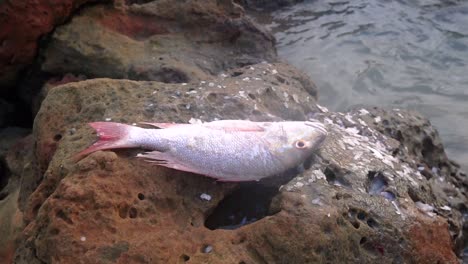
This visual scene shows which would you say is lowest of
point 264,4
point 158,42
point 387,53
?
point 264,4

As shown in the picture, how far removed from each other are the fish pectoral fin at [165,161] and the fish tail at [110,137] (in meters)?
0.15

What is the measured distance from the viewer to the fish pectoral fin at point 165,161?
11.5 feet

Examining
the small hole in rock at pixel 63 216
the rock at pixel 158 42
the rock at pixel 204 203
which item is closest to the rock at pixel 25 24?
the rock at pixel 158 42

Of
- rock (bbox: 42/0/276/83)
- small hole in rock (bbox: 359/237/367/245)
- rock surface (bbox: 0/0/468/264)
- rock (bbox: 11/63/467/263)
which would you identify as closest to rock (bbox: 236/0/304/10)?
rock (bbox: 42/0/276/83)

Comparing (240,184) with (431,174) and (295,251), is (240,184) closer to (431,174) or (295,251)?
(295,251)

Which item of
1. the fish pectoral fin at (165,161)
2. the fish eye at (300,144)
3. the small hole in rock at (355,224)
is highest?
the fish eye at (300,144)

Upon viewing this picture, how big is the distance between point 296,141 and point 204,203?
0.86 metres

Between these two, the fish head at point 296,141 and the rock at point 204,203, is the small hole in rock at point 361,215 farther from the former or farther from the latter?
the fish head at point 296,141

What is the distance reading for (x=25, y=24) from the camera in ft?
17.8

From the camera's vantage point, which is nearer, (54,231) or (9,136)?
(54,231)

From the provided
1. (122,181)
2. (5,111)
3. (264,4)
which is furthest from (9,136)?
(264,4)

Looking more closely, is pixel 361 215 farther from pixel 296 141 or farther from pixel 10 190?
pixel 10 190

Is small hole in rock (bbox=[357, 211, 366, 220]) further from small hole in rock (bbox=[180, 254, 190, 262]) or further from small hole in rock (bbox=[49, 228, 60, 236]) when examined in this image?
small hole in rock (bbox=[49, 228, 60, 236])

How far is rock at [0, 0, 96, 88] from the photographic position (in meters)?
5.32
